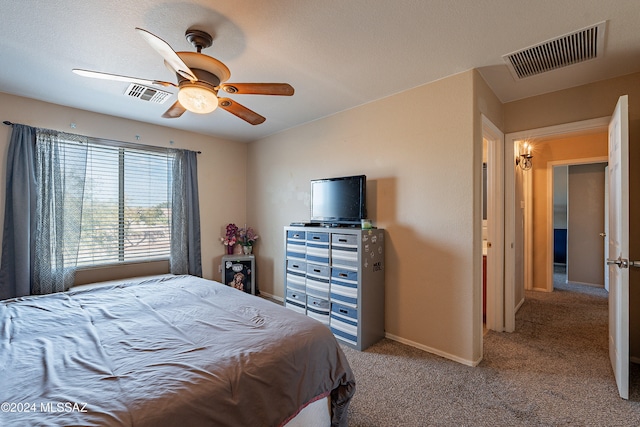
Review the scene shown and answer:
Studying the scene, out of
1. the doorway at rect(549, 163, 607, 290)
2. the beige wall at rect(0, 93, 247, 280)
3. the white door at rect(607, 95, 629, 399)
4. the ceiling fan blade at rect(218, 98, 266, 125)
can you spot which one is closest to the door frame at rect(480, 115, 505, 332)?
the white door at rect(607, 95, 629, 399)

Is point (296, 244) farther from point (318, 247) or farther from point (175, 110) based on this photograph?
point (175, 110)

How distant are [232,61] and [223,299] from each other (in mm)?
1872

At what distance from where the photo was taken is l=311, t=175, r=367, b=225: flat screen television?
2961 mm

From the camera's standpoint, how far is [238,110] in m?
2.15

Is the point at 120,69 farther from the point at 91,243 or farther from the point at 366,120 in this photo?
the point at 366,120

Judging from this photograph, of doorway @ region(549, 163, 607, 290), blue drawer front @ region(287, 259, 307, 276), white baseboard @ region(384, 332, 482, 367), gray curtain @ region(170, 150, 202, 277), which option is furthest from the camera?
doorway @ region(549, 163, 607, 290)

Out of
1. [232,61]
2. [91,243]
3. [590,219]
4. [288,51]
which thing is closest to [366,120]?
[288,51]

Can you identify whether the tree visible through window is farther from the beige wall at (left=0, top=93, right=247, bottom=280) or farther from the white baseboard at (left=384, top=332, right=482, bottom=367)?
the white baseboard at (left=384, top=332, right=482, bottom=367)

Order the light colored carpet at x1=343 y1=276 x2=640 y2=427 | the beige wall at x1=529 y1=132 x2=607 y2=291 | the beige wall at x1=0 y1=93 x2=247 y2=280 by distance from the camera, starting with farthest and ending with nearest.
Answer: the beige wall at x1=529 y1=132 x2=607 y2=291
the beige wall at x1=0 y1=93 x2=247 y2=280
the light colored carpet at x1=343 y1=276 x2=640 y2=427

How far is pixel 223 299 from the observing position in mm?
2201

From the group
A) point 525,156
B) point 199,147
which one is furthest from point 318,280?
point 525,156

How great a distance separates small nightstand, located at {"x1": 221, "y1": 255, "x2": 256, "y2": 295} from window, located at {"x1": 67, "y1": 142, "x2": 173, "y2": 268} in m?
0.81

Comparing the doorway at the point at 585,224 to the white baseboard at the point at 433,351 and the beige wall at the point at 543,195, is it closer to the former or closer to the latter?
the beige wall at the point at 543,195

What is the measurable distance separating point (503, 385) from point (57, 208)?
446 cm
